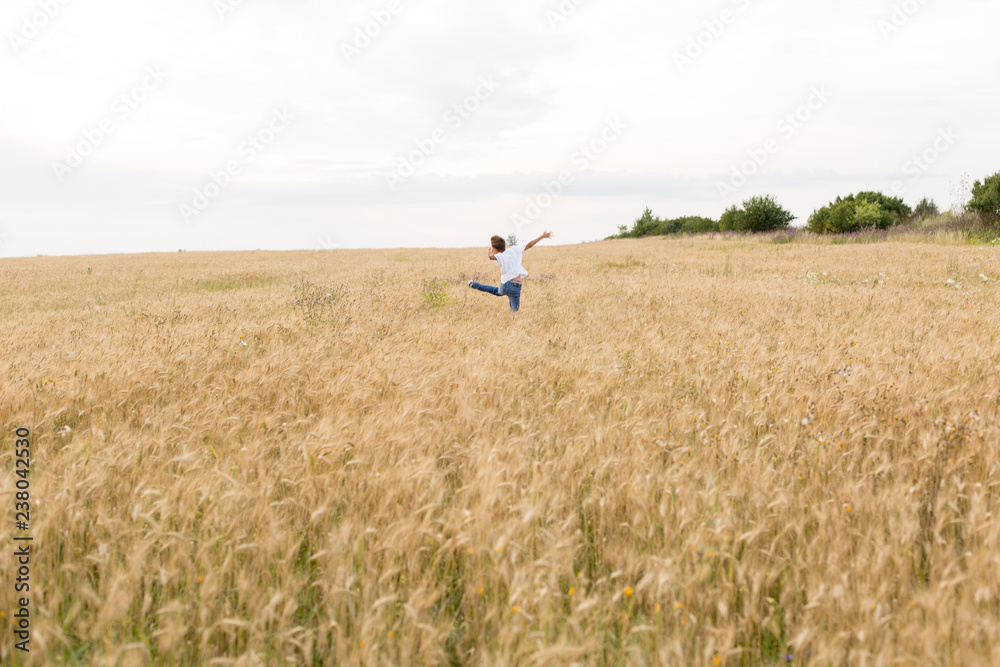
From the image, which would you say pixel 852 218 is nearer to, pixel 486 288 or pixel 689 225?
pixel 689 225

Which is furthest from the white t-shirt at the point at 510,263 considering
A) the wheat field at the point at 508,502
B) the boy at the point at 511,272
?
the wheat field at the point at 508,502

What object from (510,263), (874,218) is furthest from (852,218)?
(510,263)

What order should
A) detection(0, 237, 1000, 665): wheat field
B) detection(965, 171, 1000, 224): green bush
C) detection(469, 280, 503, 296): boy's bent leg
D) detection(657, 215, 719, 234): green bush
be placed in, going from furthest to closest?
detection(657, 215, 719, 234): green bush, detection(965, 171, 1000, 224): green bush, detection(469, 280, 503, 296): boy's bent leg, detection(0, 237, 1000, 665): wheat field

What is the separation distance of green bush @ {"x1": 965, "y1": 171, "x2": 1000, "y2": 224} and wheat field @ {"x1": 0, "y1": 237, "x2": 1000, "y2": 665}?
31.0 metres

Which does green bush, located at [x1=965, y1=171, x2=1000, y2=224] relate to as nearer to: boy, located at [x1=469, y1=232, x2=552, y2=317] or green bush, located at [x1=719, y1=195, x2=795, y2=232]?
green bush, located at [x1=719, y1=195, x2=795, y2=232]

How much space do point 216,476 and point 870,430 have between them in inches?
165

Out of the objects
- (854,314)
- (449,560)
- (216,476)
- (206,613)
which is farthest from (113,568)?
(854,314)

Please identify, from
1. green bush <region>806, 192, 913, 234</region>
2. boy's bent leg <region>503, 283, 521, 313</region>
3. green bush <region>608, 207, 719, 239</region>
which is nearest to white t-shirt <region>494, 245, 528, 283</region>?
boy's bent leg <region>503, 283, 521, 313</region>

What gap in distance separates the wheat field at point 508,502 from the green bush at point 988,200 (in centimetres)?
3102

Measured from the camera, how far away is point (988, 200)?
2719cm

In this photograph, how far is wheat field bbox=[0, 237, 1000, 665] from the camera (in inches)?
73.3

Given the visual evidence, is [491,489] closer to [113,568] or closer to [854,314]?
[113,568]

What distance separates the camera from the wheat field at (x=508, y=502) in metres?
1.86

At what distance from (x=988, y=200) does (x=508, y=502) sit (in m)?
37.4
